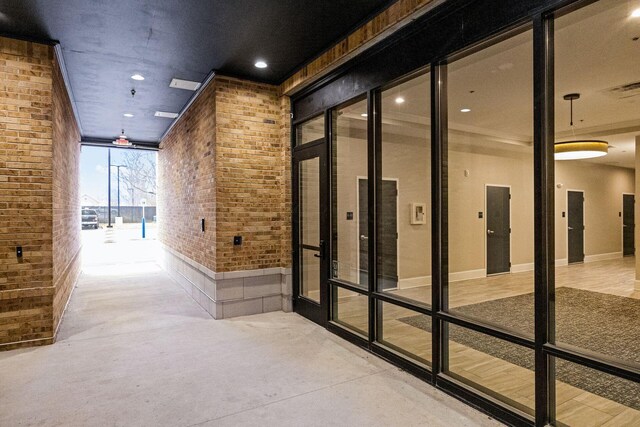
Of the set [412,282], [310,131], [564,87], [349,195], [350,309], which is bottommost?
[350,309]

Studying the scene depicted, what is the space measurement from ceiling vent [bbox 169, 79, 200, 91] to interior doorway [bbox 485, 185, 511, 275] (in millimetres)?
5349

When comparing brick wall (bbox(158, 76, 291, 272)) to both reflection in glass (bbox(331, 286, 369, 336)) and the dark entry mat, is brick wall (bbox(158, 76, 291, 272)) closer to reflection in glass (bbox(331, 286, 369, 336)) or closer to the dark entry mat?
reflection in glass (bbox(331, 286, 369, 336))

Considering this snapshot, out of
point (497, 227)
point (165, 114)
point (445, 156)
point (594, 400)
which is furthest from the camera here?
point (165, 114)

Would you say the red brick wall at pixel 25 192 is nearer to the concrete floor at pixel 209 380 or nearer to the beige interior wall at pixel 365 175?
the concrete floor at pixel 209 380

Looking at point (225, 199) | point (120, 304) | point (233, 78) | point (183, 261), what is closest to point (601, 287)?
point (225, 199)

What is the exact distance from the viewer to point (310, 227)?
5.18 metres

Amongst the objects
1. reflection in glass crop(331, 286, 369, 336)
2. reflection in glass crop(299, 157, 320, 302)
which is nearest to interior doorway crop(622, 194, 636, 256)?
reflection in glass crop(331, 286, 369, 336)

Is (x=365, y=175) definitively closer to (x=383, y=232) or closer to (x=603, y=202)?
(x=383, y=232)

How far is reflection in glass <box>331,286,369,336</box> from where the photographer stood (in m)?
4.30

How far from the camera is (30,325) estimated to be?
410cm

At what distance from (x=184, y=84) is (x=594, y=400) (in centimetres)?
595

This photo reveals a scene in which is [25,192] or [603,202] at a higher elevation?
[25,192]

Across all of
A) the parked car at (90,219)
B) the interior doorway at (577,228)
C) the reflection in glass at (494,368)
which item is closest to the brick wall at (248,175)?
the reflection in glass at (494,368)

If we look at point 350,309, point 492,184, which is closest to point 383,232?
point 350,309
